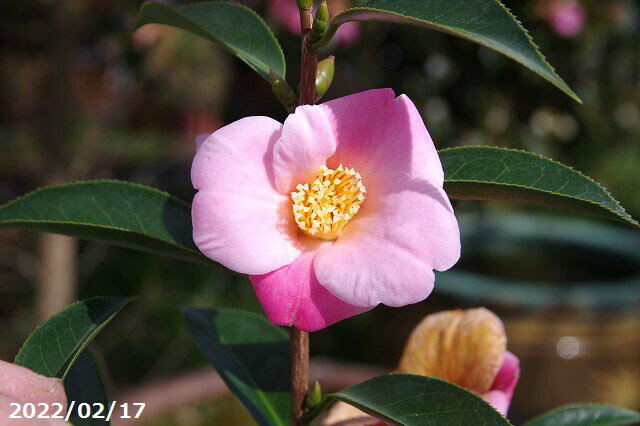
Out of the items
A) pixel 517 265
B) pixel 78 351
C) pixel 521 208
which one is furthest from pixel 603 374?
pixel 78 351

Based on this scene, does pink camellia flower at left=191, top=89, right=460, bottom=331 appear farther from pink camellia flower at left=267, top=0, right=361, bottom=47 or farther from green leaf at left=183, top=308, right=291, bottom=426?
pink camellia flower at left=267, top=0, right=361, bottom=47

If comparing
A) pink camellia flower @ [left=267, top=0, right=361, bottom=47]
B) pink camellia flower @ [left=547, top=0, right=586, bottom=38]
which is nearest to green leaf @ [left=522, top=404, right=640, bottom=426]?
pink camellia flower @ [left=267, top=0, right=361, bottom=47]

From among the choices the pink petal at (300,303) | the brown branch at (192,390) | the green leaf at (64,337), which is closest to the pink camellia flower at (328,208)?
the pink petal at (300,303)

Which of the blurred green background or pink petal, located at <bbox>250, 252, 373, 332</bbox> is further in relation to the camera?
the blurred green background

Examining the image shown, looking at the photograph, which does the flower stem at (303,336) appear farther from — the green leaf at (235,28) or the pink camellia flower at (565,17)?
the pink camellia flower at (565,17)

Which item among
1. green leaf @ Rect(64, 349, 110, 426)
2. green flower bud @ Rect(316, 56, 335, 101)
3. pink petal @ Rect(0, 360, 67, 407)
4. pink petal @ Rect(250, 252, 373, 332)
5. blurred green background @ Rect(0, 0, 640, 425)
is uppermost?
green flower bud @ Rect(316, 56, 335, 101)

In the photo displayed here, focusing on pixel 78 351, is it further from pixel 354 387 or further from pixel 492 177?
pixel 492 177
